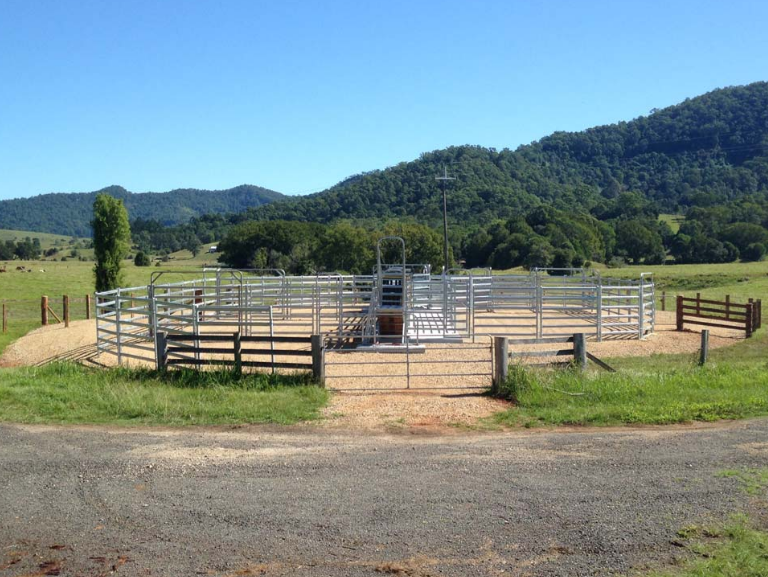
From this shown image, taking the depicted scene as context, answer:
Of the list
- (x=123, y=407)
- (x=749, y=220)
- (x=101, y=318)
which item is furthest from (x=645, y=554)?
(x=749, y=220)

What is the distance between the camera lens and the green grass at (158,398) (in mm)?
9133

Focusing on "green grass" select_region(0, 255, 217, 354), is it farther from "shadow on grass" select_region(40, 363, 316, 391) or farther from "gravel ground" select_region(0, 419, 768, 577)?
"gravel ground" select_region(0, 419, 768, 577)

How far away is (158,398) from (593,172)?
157 m

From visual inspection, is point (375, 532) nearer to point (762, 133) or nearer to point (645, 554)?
point (645, 554)

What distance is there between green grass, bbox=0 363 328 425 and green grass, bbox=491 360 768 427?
2.79 metres

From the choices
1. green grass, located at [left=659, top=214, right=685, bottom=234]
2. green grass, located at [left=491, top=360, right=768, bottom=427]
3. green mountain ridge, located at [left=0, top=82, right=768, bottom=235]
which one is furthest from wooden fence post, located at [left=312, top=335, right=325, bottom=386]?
green grass, located at [left=659, top=214, right=685, bottom=234]

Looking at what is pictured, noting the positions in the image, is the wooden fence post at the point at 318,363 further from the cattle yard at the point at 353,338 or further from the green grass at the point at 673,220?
the green grass at the point at 673,220

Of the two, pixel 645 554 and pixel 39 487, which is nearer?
pixel 645 554

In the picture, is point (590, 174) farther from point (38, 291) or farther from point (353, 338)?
point (353, 338)

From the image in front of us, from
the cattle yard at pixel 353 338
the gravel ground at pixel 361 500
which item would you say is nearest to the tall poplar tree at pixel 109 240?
the cattle yard at pixel 353 338

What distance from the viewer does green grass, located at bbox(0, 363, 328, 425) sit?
9.13 meters

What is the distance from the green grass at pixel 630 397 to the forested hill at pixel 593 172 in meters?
81.6

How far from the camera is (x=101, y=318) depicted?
52.1 ft

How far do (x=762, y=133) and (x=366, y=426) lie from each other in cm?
16791
